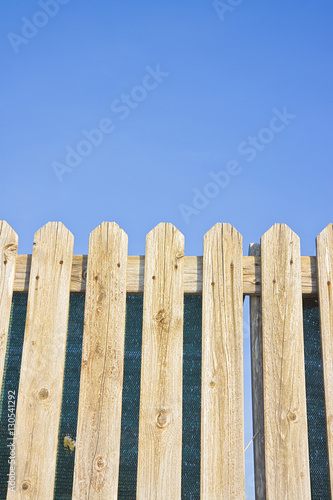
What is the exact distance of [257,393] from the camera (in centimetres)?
256

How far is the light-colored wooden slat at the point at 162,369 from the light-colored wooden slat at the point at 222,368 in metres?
0.13

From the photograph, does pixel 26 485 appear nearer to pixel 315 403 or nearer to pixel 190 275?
pixel 190 275

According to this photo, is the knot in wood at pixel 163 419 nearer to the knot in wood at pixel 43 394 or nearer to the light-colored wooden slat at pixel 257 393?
the light-colored wooden slat at pixel 257 393

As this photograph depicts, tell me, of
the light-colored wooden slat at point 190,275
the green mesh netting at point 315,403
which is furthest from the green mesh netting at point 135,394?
the light-colored wooden slat at point 190,275

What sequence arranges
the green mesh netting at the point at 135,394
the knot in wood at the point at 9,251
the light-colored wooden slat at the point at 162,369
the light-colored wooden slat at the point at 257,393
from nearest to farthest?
the light-colored wooden slat at the point at 162,369 < the light-colored wooden slat at the point at 257,393 < the green mesh netting at the point at 135,394 < the knot in wood at the point at 9,251

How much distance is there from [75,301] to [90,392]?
1.74ft

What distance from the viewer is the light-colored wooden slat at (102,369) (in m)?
2.38

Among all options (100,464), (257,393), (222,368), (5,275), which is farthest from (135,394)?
(5,275)

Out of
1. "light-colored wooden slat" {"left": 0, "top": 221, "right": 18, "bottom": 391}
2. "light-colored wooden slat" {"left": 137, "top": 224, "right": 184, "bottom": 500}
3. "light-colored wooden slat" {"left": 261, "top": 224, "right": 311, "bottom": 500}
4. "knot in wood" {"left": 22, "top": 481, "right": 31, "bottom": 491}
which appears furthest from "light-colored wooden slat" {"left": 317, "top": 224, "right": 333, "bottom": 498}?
"light-colored wooden slat" {"left": 0, "top": 221, "right": 18, "bottom": 391}

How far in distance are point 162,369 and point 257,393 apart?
0.51m

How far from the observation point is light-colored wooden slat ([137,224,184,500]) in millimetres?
2350

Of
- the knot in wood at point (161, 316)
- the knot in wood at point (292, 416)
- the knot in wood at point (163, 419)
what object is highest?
the knot in wood at point (161, 316)

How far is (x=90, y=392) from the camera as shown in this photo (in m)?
2.48

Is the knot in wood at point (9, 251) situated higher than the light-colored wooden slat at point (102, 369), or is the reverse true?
the knot in wood at point (9, 251)
